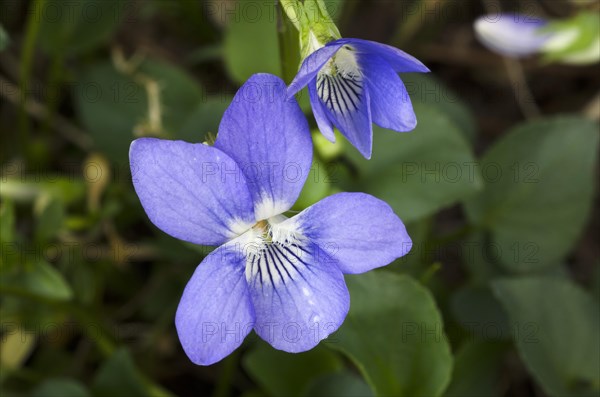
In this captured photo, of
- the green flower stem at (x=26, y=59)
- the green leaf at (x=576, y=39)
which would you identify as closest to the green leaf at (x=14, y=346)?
the green flower stem at (x=26, y=59)

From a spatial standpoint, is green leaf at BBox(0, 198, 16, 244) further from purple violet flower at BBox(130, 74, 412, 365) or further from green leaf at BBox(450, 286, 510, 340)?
green leaf at BBox(450, 286, 510, 340)

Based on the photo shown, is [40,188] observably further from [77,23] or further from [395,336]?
[395,336]

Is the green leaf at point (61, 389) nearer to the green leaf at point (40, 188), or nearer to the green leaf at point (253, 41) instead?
the green leaf at point (40, 188)

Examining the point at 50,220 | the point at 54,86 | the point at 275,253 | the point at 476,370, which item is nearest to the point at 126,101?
the point at 54,86

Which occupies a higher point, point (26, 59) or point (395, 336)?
point (26, 59)

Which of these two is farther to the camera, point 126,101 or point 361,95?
point 126,101

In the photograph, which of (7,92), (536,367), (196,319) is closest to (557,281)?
(536,367)

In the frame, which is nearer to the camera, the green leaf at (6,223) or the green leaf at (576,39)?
the green leaf at (6,223)
